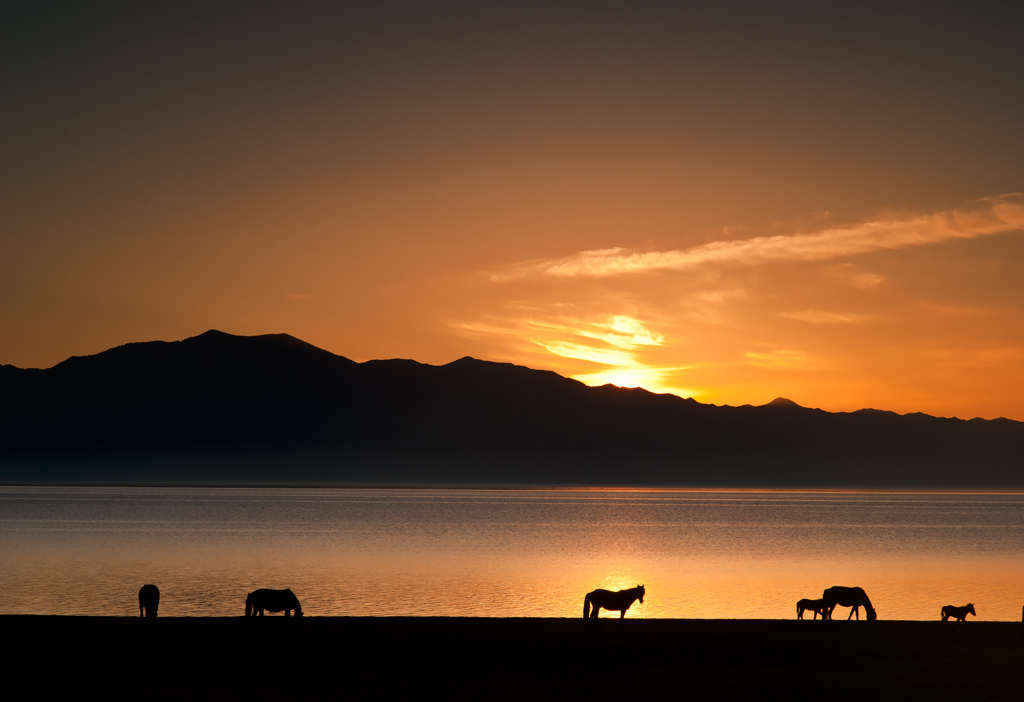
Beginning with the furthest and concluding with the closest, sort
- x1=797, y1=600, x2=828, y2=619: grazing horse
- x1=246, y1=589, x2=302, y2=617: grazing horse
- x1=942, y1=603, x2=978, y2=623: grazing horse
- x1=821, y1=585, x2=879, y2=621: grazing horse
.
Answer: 1. x1=797, y1=600, x2=828, y2=619: grazing horse
2. x1=821, y1=585, x2=879, y2=621: grazing horse
3. x1=942, y1=603, x2=978, y2=623: grazing horse
4. x1=246, y1=589, x2=302, y2=617: grazing horse

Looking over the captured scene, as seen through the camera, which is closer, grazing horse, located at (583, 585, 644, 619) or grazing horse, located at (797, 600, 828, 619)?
grazing horse, located at (583, 585, 644, 619)

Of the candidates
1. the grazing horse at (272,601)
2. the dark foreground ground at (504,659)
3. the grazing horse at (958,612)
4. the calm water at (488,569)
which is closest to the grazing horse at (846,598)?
the dark foreground ground at (504,659)

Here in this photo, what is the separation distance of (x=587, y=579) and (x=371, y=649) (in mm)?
30537

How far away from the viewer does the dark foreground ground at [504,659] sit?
17.0 metres

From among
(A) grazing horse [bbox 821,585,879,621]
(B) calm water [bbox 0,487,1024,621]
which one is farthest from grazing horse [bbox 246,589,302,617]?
(A) grazing horse [bbox 821,585,879,621]

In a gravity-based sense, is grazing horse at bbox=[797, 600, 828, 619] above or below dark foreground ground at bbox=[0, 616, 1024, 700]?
below

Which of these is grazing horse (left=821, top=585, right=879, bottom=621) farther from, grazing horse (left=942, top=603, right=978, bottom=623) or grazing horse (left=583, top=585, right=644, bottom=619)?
grazing horse (left=583, top=585, right=644, bottom=619)

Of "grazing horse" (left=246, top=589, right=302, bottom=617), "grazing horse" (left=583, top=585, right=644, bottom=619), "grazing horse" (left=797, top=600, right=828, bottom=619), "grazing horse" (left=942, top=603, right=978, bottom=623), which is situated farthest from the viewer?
"grazing horse" (left=797, top=600, right=828, bottom=619)

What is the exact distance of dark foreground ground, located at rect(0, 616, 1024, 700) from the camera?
16984mm

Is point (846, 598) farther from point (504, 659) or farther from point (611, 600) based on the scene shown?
point (504, 659)

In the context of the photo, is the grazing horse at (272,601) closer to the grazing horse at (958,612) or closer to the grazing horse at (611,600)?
the grazing horse at (611,600)

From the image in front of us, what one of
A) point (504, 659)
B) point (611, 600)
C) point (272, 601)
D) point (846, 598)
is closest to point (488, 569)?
point (846, 598)

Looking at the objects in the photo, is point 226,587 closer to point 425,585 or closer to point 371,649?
point 425,585

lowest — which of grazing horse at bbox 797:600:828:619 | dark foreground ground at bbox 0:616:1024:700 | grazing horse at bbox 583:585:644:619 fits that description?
grazing horse at bbox 797:600:828:619
